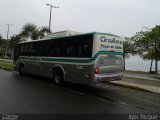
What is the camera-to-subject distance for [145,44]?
43.2 meters

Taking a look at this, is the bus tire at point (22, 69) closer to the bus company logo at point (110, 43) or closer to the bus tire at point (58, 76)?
the bus tire at point (58, 76)

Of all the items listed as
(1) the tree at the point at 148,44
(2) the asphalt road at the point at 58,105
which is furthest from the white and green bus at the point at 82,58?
(1) the tree at the point at 148,44

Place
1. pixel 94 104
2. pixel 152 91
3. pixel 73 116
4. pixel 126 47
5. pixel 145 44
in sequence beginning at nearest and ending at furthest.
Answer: pixel 73 116 < pixel 94 104 < pixel 152 91 < pixel 145 44 < pixel 126 47

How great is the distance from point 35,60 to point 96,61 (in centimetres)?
660

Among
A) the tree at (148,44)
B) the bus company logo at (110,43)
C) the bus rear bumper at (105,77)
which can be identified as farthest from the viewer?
the tree at (148,44)

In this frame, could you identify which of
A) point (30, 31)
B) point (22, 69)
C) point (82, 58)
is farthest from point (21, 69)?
point (30, 31)

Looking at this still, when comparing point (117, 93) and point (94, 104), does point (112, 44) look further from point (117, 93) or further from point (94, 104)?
point (94, 104)

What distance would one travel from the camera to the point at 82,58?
12430mm

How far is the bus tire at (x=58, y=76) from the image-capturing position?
14.1 meters

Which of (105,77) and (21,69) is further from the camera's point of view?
(21,69)

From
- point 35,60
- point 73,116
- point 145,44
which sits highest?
point 145,44

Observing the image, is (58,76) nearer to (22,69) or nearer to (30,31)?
(22,69)

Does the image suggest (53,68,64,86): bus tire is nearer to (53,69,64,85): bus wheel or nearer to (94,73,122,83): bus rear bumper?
(53,69,64,85): bus wheel

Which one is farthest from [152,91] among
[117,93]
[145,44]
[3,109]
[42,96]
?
[145,44]
